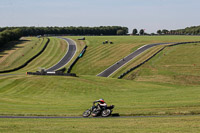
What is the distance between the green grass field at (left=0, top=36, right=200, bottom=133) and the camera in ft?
78.6

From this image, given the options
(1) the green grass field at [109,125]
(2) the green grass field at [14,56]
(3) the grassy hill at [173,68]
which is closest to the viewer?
(1) the green grass field at [109,125]

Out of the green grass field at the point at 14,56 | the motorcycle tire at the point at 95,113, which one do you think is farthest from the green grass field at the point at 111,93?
the green grass field at the point at 14,56

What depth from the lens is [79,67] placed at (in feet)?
294

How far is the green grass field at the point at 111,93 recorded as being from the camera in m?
24.0

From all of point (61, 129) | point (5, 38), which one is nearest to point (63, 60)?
point (5, 38)

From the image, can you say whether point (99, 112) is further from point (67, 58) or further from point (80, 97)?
point (67, 58)

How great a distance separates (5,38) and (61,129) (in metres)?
130

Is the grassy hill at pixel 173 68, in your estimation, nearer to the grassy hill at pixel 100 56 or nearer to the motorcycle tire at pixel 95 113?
the grassy hill at pixel 100 56

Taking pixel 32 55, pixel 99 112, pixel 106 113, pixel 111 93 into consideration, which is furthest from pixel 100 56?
pixel 106 113

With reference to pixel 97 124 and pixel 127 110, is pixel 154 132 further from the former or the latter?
pixel 127 110

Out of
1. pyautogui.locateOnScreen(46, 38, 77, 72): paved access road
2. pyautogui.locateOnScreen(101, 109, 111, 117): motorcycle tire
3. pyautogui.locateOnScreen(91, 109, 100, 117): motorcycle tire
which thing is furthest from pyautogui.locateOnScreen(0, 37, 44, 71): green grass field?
pyautogui.locateOnScreen(101, 109, 111, 117): motorcycle tire

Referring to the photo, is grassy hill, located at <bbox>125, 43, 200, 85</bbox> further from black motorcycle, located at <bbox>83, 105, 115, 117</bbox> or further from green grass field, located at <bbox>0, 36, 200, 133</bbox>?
black motorcycle, located at <bbox>83, 105, 115, 117</bbox>

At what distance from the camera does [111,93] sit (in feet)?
160

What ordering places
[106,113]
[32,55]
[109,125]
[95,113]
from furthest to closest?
[32,55] → [95,113] → [106,113] → [109,125]
